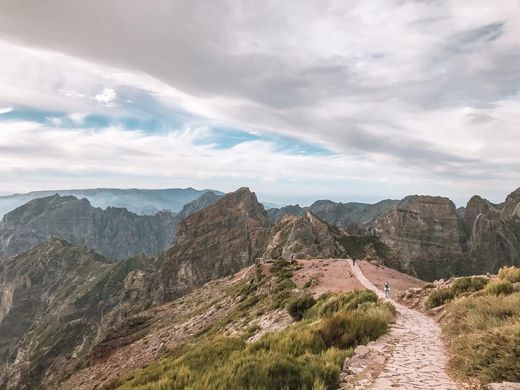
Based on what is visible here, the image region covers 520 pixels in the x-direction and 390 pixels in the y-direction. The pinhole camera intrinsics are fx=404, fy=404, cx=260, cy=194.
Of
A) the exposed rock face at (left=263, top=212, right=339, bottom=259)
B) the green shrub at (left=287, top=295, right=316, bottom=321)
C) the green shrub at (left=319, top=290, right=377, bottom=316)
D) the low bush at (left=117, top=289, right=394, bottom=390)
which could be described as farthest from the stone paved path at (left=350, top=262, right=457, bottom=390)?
the exposed rock face at (left=263, top=212, right=339, bottom=259)

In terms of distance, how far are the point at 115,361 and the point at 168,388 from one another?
3380 cm

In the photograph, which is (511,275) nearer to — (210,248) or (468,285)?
(468,285)

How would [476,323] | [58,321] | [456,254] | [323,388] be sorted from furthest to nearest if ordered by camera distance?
[456,254] → [58,321] → [476,323] → [323,388]

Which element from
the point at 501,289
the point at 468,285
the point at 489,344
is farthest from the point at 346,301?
the point at 489,344

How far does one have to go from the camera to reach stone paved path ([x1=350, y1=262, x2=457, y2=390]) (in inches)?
376

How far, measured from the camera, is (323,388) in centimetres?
874

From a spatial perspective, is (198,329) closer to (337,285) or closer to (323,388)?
(337,285)

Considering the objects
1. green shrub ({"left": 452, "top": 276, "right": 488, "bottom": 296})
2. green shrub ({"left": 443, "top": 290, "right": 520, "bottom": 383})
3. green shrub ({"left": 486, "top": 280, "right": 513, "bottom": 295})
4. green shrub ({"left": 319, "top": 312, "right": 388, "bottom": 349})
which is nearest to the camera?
green shrub ({"left": 443, "top": 290, "right": 520, "bottom": 383})

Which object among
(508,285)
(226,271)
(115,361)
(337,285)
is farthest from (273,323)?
(226,271)

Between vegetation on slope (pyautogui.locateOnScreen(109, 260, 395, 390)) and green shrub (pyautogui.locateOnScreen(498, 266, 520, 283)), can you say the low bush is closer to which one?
vegetation on slope (pyautogui.locateOnScreen(109, 260, 395, 390))

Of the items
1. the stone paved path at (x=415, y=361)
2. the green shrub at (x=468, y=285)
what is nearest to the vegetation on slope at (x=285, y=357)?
the stone paved path at (x=415, y=361)

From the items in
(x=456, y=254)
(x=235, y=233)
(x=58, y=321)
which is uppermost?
(x=235, y=233)

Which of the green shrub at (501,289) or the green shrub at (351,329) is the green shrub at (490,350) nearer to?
the green shrub at (351,329)

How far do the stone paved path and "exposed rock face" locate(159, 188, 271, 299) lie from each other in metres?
106
